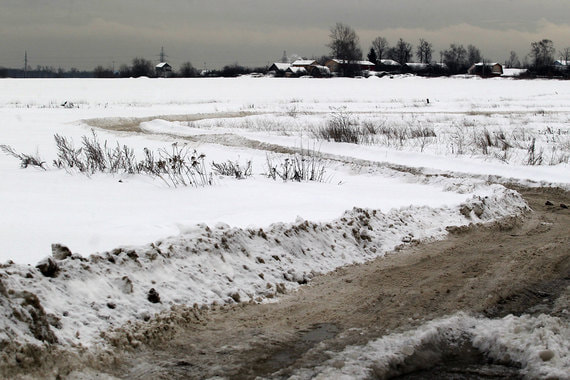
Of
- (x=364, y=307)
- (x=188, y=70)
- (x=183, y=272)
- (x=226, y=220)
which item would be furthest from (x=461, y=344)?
(x=188, y=70)

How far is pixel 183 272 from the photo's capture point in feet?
16.0

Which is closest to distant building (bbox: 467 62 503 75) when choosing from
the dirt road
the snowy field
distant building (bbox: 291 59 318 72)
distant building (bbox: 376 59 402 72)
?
distant building (bbox: 376 59 402 72)

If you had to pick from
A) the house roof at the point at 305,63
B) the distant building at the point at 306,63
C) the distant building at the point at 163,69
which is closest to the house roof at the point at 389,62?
the distant building at the point at 306,63

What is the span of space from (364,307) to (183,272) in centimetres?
156

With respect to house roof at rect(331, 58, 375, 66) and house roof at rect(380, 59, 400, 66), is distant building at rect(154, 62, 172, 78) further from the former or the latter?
house roof at rect(380, 59, 400, 66)

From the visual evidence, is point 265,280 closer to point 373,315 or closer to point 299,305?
point 299,305

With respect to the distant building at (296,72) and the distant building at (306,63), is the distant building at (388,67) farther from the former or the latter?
the distant building at (296,72)

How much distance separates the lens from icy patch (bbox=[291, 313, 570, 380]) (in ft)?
11.6

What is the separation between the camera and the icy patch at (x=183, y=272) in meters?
3.83

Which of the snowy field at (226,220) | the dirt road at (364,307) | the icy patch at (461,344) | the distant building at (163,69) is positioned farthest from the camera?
the distant building at (163,69)

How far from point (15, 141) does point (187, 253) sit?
16207mm

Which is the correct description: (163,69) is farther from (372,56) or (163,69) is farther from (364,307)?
(364,307)

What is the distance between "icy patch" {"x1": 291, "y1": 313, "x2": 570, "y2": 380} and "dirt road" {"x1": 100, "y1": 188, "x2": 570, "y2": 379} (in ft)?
0.40

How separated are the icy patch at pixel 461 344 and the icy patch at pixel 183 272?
1.46 meters
